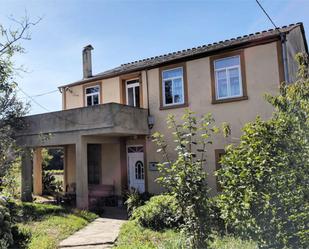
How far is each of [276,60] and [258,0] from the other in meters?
3.98

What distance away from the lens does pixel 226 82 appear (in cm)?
1387

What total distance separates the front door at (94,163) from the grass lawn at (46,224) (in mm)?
4348

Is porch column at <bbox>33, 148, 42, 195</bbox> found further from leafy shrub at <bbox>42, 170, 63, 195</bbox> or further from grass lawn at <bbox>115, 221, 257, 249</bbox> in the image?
grass lawn at <bbox>115, 221, 257, 249</bbox>

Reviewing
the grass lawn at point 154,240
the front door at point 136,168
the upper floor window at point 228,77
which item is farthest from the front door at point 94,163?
the upper floor window at point 228,77

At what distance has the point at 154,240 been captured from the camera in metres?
9.24

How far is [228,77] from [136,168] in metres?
6.78

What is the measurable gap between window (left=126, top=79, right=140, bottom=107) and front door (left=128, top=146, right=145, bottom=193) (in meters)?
2.41

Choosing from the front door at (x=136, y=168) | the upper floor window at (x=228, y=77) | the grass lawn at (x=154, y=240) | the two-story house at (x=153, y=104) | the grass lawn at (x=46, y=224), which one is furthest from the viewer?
the front door at (x=136, y=168)

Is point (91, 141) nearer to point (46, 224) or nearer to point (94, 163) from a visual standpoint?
point (94, 163)

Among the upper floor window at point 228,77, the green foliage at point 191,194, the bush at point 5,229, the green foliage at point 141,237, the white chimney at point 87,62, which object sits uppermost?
the white chimney at point 87,62

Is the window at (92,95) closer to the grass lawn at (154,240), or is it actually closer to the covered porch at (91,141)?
the covered porch at (91,141)

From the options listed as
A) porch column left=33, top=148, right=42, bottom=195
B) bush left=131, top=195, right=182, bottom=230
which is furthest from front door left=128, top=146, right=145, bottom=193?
porch column left=33, top=148, right=42, bottom=195

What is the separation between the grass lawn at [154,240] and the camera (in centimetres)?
672

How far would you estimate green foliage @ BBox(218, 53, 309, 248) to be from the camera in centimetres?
467
